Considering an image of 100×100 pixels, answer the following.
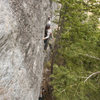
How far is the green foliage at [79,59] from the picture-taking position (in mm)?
5223

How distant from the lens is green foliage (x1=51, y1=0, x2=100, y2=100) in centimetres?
522

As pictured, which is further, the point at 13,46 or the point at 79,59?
the point at 79,59

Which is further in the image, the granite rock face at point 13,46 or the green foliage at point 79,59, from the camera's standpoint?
the green foliage at point 79,59

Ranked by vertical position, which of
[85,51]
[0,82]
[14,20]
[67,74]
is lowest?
[67,74]

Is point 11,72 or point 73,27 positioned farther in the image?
point 73,27

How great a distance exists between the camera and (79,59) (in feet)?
20.7

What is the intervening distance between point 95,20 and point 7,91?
736 cm

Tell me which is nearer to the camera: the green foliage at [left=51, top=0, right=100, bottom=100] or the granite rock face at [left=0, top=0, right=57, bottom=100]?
the granite rock face at [left=0, top=0, right=57, bottom=100]

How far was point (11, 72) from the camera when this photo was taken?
8.87 ft

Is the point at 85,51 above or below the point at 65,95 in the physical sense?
above

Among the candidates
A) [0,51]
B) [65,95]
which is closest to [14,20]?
[0,51]

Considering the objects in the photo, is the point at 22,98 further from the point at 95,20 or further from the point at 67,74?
the point at 95,20

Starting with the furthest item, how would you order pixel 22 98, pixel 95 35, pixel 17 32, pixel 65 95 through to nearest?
1. pixel 95 35
2. pixel 65 95
3. pixel 22 98
4. pixel 17 32

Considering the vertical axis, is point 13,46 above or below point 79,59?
above
